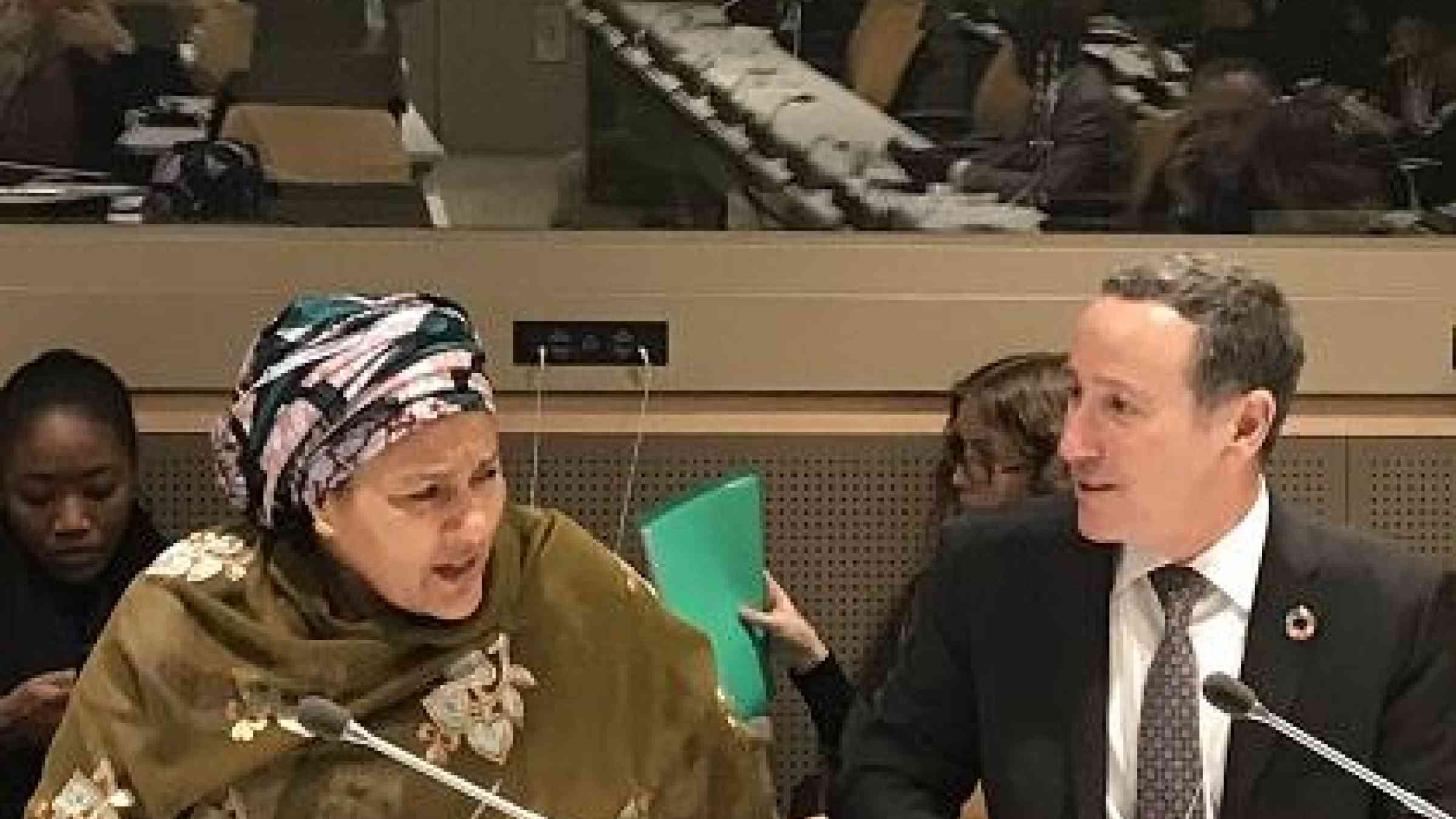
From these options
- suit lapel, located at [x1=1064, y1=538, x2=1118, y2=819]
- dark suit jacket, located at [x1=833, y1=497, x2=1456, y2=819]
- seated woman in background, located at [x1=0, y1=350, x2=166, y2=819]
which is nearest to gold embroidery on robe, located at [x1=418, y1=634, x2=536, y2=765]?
dark suit jacket, located at [x1=833, y1=497, x2=1456, y2=819]

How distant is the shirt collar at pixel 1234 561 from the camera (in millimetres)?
2287

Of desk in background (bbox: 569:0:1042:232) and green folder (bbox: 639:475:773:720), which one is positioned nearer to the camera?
green folder (bbox: 639:475:773:720)

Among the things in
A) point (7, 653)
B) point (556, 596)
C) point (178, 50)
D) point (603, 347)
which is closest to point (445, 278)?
point (603, 347)

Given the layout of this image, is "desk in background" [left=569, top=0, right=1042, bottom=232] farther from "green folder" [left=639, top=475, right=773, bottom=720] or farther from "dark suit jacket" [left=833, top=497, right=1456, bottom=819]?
"dark suit jacket" [left=833, top=497, right=1456, bottom=819]

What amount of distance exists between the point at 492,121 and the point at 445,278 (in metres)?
0.25

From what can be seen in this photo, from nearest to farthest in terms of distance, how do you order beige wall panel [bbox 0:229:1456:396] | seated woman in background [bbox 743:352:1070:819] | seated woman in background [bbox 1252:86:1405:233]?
1. seated woman in background [bbox 743:352:1070:819]
2. beige wall panel [bbox 0:229:1456:396]
3. seated woman in background [bbox 1252:86:1405:233]

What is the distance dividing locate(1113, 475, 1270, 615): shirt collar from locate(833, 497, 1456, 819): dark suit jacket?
1 cm

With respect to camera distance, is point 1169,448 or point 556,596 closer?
point 1169,448

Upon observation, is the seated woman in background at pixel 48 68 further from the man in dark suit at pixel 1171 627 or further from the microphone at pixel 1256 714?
the microphone at pixel 1256 714

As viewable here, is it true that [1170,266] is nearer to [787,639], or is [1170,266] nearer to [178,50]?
[787,639]

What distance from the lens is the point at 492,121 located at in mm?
3574

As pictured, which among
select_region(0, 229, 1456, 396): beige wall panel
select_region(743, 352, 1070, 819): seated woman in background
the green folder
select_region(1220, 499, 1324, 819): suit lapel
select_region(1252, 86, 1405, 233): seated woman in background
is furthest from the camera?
select_region(1252, 86, 1405, 233): seated woman in background

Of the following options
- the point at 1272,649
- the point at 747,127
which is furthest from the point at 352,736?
the point at 747,127

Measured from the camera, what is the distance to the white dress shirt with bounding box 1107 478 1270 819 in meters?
2.26
